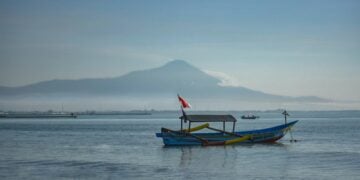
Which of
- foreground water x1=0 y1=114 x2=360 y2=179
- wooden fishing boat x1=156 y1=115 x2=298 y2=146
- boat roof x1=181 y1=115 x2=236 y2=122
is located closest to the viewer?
foreground water x1=0 y1=114 x2=360 y2=179

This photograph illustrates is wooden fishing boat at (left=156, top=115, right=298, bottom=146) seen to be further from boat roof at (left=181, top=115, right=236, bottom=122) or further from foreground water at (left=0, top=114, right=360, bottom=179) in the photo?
foreground water at (left=0, top=114, right=360, bottom=179)

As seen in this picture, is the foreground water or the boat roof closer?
the foreground water

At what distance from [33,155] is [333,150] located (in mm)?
24963

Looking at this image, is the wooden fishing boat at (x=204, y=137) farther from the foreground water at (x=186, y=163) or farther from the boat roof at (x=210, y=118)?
the foreground water at (x=186, y=163)

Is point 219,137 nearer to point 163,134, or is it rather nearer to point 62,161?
point 163,134

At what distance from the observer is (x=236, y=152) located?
4612cm

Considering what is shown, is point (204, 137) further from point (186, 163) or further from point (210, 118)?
point (186, 163)

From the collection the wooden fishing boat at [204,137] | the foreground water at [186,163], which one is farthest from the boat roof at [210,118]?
the foreground water at [186,163]

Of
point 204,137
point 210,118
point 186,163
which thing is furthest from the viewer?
point 210,118

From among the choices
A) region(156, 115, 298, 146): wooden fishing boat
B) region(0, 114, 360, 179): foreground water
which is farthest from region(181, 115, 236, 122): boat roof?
region(0, 114, 360, 179): foreground water

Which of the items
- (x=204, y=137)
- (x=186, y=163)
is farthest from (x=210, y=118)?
(x=186, y=163)

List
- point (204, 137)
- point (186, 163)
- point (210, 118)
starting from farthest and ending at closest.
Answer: point (210, 118)
point (204, 137)
point (186, 163)

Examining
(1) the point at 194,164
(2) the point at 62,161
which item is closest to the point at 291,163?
(1) the point at 194,164

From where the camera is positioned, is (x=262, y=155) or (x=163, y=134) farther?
(x=163, y=134)
